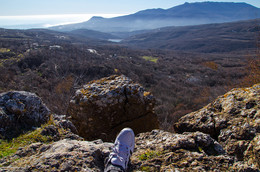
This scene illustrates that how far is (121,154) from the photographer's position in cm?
263

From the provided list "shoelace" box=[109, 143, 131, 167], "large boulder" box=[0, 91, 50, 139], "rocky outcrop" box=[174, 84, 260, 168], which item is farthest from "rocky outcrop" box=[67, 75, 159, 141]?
→ "shoelace" box=[109, 143, 131, 167]

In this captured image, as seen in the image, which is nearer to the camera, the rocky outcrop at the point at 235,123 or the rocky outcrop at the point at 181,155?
the rocky outcrop at the point at 181,155

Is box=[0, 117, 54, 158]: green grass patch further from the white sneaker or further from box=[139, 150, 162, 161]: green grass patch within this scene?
box=[139, 150, 162, 161]: green grass patch

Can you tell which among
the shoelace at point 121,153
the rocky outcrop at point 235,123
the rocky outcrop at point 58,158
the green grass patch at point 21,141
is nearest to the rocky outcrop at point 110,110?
the rocky outcrop at point 235,123

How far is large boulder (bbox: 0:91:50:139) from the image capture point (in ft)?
11.2

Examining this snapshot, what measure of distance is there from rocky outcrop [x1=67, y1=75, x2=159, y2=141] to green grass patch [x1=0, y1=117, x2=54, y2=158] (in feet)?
5.37

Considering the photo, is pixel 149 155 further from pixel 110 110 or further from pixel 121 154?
pixel 110 110

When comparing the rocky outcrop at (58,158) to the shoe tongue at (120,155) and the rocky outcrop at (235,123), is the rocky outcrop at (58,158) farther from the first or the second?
the rocky outcrop at (235,123)

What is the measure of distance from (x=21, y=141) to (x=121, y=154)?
6.56 feet

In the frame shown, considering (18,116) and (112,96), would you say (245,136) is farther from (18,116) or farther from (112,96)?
(18,116)

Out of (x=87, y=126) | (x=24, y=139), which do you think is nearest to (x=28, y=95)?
(x=24, y=139)

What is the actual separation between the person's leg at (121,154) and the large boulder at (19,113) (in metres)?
2.15

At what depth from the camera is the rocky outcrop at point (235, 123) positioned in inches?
109

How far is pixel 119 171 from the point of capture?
2.29 meters
